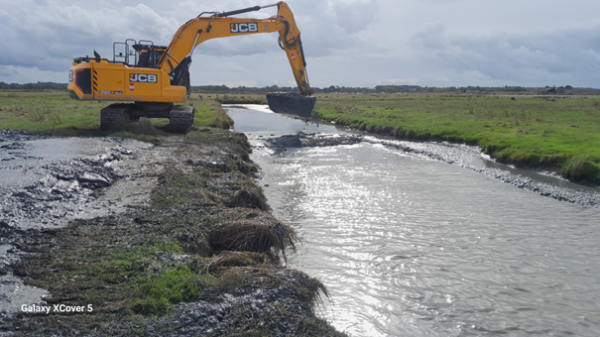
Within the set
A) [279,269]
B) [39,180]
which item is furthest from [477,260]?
[39,180]

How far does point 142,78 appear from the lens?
1834 centimetres

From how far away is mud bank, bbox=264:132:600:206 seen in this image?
14047 millimetres

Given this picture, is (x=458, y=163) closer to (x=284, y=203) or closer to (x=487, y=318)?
(x=284, y=203)

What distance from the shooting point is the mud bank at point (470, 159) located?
14047mm

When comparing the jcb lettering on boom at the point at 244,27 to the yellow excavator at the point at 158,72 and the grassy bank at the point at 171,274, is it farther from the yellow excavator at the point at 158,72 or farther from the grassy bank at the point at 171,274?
the grassy bank at the point at 171,274

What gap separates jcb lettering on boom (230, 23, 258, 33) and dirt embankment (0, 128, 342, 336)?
48.1 ft

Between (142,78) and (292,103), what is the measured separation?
13195 millimetres

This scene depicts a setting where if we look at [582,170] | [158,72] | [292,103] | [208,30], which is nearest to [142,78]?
[158,72]

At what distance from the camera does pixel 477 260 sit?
8.65 meters

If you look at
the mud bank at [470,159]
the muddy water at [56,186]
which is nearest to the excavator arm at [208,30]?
the mud bank at [470,159]

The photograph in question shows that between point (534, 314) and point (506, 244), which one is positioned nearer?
point (534, 314)

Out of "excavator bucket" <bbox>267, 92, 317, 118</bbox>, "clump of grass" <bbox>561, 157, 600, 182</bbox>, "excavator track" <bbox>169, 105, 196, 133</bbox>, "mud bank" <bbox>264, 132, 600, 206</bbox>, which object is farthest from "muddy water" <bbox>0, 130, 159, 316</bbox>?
"excavator bucket" <bbox>267, 92, 317, 118</bbox>

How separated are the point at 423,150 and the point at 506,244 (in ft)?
44.8

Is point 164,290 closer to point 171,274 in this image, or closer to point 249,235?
point 171,274
